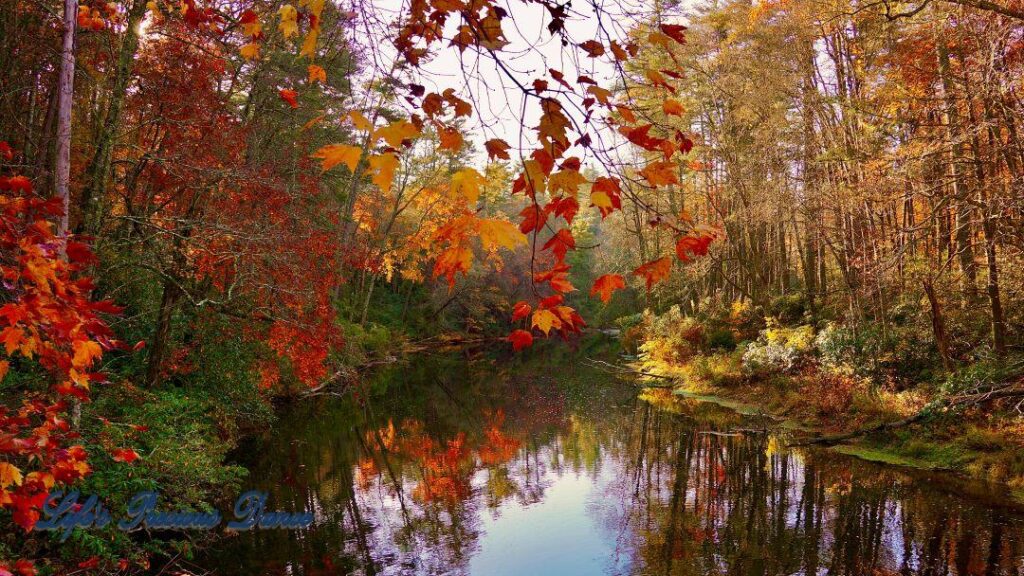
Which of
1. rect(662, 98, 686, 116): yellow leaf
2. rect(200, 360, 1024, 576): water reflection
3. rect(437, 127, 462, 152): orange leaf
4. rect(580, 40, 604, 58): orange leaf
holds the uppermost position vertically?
rect(580, 40, 604, 58): orange leaf

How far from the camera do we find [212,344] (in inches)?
424

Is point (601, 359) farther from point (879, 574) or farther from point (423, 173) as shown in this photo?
point (879, 574)

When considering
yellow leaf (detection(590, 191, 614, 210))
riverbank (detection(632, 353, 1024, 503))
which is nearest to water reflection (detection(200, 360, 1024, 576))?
riverbank (detection(632, 353, 1024, 503))

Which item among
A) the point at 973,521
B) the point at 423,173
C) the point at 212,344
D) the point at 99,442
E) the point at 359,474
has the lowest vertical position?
the point at 359,474

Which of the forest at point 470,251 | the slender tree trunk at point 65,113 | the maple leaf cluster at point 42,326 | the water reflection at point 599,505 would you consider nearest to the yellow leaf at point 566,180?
the forest at point 470,251

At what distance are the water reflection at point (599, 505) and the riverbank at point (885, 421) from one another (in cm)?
58

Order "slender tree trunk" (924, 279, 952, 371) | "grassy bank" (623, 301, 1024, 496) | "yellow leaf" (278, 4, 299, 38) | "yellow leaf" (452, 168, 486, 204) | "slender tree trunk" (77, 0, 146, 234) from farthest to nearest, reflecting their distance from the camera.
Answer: "slender tree trunk" (924, 279, 952, 371) → "grassy bank" (623, 301, 1024, 496) → "slender tree trunk" (77, 0, 146, 234) → "yellow leaf" (278, 4, 299, 38) → "yellow leaf" (452, 168, 486, 204)

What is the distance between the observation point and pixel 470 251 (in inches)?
69.6

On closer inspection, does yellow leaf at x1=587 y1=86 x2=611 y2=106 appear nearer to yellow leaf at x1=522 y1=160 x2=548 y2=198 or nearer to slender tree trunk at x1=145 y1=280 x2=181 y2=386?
yellow leaf at x1=522 y1=160 x2=548 y2=198

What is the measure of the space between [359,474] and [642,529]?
466cm

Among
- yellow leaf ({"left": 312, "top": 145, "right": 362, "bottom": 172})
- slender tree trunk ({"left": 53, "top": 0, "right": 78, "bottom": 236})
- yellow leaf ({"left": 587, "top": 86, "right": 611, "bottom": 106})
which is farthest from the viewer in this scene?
slender tree trunk ({"left": 53, "top": 0, "right": 78, "bottom": 236})

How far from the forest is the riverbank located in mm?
48

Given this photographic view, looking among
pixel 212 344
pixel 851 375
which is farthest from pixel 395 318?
pixel 851 375

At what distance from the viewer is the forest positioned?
2254 mm
